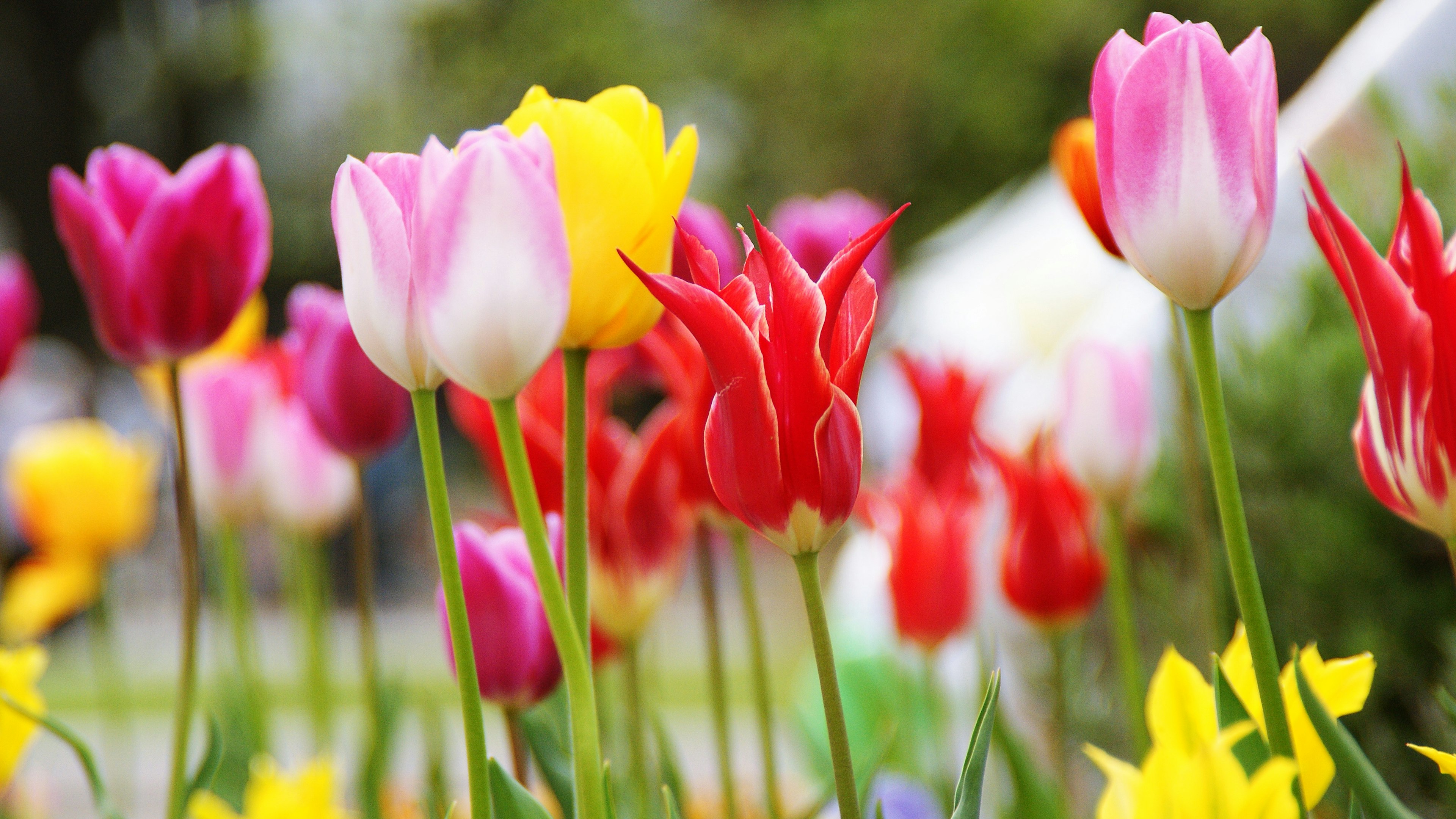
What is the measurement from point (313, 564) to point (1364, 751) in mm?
959

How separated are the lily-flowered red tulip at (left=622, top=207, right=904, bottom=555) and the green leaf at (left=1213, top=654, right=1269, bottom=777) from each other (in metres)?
0.13

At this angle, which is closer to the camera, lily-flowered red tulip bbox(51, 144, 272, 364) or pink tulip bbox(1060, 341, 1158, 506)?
lily-flowered red tulip bbox(51, 144, 272, 364)

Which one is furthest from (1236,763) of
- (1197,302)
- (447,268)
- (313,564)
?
(313,564)

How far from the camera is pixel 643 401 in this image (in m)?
9.14

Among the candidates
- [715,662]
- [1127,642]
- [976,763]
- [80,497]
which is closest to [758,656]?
[715,662]

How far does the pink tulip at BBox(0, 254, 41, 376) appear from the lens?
91cm

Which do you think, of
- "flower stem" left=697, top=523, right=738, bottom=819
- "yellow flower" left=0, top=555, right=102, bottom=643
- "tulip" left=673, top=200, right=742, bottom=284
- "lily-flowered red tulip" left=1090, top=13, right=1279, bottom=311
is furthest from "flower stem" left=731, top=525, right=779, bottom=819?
"yellow flower" left=0, top=555, right=102, bottom=643

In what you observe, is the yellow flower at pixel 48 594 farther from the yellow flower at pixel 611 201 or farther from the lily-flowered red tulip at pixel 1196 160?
the lily-flowered red tulip at pixel 1196 160

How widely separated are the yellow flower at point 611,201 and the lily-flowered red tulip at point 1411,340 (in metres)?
0.21

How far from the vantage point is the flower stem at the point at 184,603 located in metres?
0.56

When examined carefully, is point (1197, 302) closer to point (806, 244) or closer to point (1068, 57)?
point (806, 244)

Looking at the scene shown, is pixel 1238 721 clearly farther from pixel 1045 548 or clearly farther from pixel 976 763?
pixel 1045 548

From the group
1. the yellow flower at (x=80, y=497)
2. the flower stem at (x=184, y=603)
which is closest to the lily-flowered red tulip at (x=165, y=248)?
the flower stem at (x=184, y=603)

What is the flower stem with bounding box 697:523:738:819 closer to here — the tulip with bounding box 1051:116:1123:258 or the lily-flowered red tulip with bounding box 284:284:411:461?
the lily-flowered red tulip with bounding box 284:284:411:461
